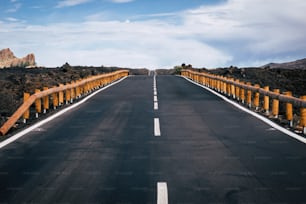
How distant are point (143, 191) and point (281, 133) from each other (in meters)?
5.97

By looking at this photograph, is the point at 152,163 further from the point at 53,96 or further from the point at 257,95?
the point at 53,96

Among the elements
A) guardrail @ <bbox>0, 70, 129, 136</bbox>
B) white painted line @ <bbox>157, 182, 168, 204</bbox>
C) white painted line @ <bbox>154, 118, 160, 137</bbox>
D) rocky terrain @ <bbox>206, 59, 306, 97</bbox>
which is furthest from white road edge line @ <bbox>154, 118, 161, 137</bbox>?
rocky terrain @ <bbox>206, 59, 306, 97</bbox>

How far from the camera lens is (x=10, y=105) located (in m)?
22.9

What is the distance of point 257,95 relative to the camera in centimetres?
1747

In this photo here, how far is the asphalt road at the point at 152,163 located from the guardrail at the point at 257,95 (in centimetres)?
100

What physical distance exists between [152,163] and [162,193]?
1.76 meters

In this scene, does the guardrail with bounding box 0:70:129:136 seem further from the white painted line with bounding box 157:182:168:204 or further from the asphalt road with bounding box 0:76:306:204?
the white painted line with bounding box 157:182:168:204

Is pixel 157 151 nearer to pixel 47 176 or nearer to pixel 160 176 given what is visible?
pixel 160 176

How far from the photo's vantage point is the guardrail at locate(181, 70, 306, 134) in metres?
12.2

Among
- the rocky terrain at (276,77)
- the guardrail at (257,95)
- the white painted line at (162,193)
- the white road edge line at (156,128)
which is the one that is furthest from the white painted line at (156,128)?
the rocky terrain at (276,77)

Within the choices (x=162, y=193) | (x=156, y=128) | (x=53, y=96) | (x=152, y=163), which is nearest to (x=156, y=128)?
(x=156, y=128)

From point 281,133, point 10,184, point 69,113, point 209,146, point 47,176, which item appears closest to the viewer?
point 10,184

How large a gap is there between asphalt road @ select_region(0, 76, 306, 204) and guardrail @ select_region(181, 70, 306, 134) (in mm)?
997

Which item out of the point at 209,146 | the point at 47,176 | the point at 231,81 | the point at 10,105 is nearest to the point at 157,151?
the point at 209,146
